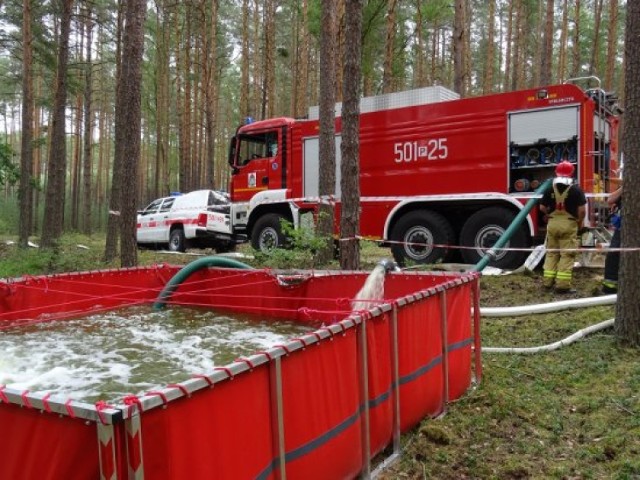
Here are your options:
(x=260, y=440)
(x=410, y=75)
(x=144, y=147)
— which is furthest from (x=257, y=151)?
(x=144, y=147)

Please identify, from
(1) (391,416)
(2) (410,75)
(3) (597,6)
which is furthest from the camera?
(2) (410,75)

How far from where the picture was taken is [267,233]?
40.3 feet

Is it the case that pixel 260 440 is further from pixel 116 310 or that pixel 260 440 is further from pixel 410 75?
pixel 410 75

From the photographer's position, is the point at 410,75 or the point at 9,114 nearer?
the point at 410,75

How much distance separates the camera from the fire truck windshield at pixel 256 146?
1250 centimetres

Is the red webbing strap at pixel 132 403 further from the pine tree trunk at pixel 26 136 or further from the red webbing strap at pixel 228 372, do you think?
the pine tree trunk at pixel 26 136

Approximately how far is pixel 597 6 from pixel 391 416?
28.5 meters

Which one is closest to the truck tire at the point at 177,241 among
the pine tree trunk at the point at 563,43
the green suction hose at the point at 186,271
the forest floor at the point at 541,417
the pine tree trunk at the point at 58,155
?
the pine tree trunk at the point at 58,155

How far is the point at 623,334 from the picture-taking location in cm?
536

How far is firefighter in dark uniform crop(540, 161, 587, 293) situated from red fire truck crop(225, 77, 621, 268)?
90 centimetres

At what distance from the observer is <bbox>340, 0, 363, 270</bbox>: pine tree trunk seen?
7.74m

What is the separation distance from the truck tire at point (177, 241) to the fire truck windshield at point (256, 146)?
344 centimetres

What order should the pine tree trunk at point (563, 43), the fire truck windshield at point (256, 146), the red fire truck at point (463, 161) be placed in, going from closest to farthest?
the red fire truck at point (463, 161)
the fire truck windshield at point (256, 146)
the pine tree trunk at point (563, 43)

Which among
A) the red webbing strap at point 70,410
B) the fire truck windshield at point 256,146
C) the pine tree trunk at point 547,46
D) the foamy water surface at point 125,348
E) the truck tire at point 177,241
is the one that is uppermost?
the pine tree trunk at point 547,46
